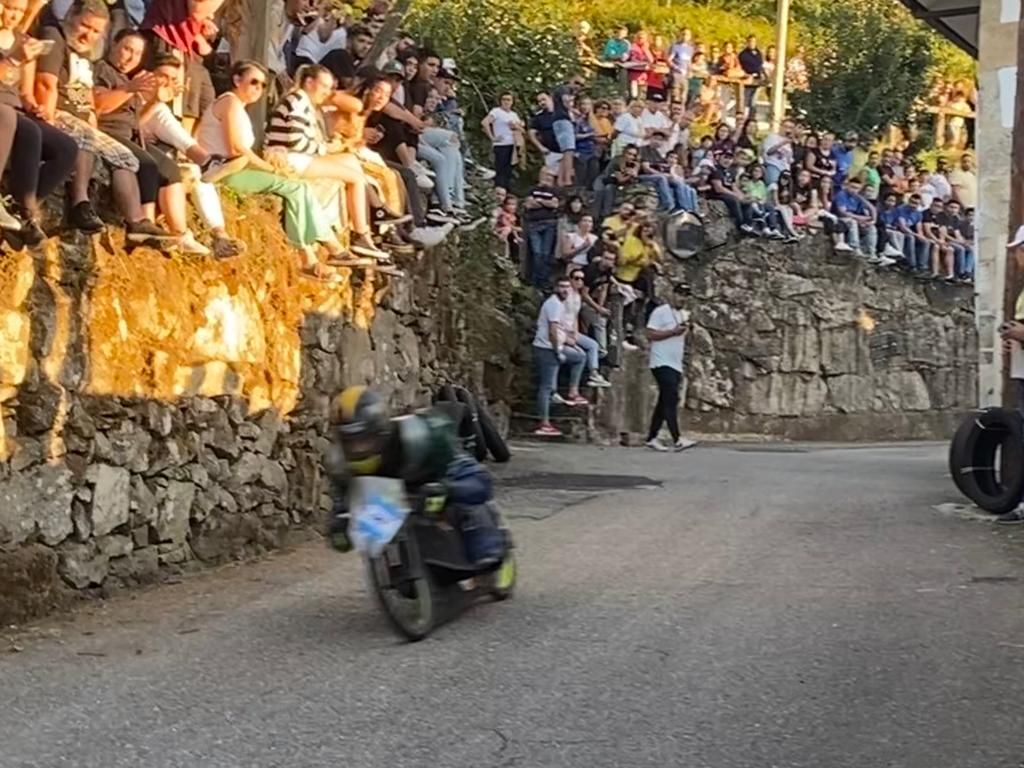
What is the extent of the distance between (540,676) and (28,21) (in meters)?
4.20

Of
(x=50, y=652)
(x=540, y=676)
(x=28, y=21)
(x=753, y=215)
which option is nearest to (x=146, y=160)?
(x=28, y=21)

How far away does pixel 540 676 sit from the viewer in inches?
226

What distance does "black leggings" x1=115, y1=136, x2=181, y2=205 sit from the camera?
751cm

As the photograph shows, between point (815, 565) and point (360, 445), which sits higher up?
point (360, 445)

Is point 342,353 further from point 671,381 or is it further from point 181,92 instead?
point 671,381

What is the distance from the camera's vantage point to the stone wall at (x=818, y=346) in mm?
21375

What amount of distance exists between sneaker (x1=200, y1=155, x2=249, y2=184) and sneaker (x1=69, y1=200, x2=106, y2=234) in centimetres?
161

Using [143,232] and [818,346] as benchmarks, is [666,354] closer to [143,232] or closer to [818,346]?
[818,346]

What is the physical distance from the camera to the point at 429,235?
11.6m

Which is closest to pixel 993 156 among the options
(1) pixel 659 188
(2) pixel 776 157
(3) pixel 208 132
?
(1) pixel 659 188

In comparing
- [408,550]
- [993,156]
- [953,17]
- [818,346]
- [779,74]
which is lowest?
[408,550]

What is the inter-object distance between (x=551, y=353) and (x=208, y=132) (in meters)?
A: 7.66

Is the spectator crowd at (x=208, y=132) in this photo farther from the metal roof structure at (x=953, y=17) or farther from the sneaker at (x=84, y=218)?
the metal roof structure at (x=953, y=17)

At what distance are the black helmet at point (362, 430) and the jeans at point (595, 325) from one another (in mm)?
10637
